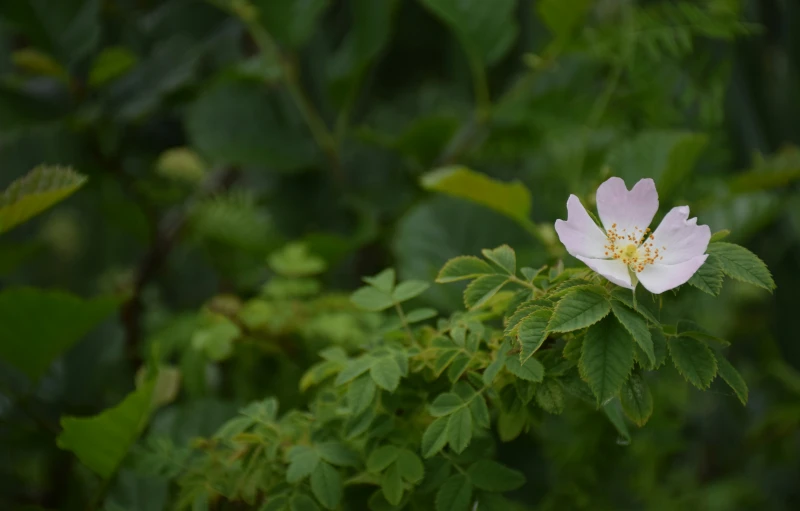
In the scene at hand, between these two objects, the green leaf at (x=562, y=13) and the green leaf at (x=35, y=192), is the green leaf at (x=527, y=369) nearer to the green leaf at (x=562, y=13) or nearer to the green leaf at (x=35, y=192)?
the green leaf at (x=35, y=192)

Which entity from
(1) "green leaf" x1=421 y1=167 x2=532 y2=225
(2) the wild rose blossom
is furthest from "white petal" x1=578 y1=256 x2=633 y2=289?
(1) "green leaf" x1=421 y1=167 x2=532 y2=225

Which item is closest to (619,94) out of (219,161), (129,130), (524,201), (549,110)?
Result: (549,110)

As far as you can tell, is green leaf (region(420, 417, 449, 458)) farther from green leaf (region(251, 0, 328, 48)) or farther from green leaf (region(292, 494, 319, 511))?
green leaf (region(251, 0, 328, 48))

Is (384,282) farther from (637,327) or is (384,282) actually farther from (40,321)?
(40,321)

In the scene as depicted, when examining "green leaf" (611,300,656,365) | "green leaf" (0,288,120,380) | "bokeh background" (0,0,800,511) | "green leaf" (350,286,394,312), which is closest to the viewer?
"green leaf" (611,300,656,365)

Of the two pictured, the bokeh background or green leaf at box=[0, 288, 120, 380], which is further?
the bokeh background

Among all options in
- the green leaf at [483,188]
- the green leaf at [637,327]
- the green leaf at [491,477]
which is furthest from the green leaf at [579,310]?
the green leaf at [483,188]

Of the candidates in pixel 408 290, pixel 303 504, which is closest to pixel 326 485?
pixel 303 504
